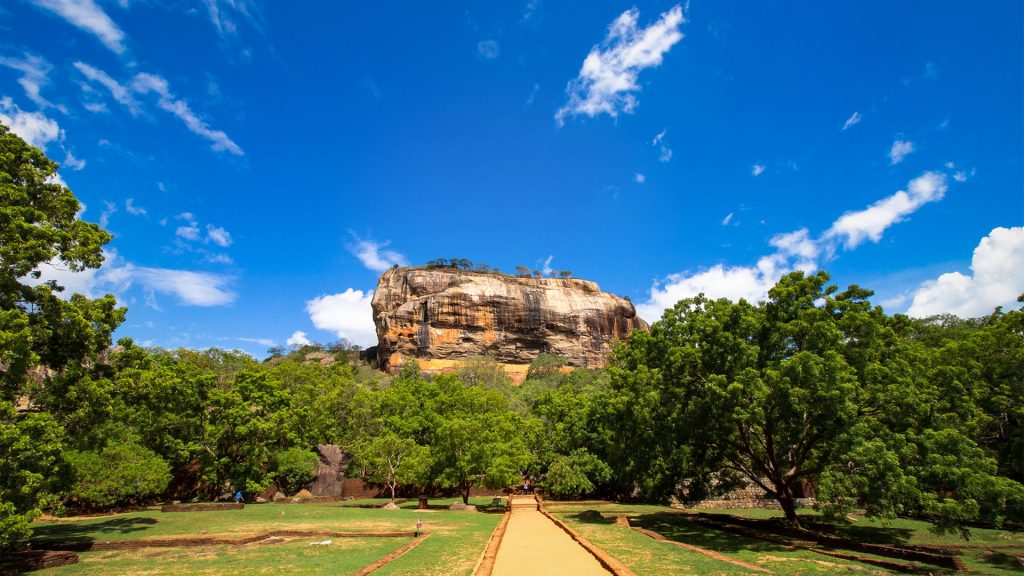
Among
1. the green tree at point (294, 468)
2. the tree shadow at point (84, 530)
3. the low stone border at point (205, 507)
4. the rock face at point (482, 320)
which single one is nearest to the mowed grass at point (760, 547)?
the tree shadow at point (84, 530)

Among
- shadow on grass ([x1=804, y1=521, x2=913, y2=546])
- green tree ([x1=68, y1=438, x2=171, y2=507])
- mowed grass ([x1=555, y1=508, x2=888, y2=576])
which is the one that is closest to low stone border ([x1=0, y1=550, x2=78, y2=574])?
green tree ([x1=68, y1=438, x2=171, y2=507])

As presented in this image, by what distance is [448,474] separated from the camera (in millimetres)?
→ 23391

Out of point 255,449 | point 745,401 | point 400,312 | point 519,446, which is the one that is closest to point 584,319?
point 400,312

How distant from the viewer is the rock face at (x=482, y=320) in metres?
76.2

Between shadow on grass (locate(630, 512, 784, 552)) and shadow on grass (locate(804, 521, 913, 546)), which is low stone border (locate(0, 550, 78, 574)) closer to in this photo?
shadow on grass (locate(630, 512, 784, 552))

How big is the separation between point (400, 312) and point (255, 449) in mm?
54268

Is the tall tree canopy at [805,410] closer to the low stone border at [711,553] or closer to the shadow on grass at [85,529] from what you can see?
the low stone border at [711,553]

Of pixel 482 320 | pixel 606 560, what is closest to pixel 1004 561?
pixel 606 560

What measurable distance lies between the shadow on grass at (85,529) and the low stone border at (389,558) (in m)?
9.14

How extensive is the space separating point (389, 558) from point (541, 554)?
11.9 ft

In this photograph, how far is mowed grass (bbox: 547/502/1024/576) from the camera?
32.6 ft

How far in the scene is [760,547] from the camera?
1275 centimetres

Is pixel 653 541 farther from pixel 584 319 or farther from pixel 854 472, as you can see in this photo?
pixel 584 319

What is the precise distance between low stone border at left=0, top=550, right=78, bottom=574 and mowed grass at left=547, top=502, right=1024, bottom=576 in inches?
500
